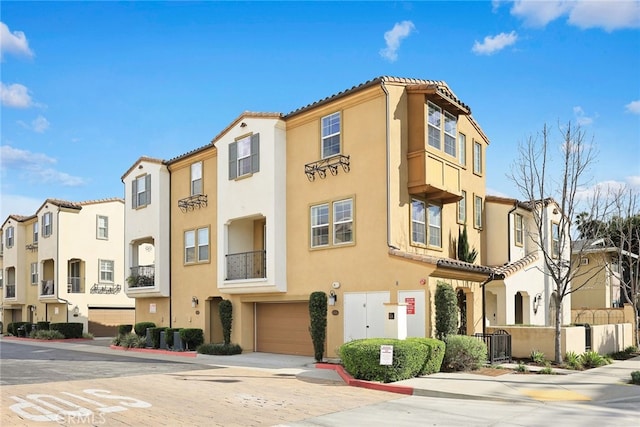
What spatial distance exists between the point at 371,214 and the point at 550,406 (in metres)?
8.76

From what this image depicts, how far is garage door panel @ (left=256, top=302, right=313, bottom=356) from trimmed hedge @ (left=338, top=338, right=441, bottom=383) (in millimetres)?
6554

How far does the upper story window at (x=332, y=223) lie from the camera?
19.8 m

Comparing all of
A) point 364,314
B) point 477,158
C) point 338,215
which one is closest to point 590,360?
point 364,314

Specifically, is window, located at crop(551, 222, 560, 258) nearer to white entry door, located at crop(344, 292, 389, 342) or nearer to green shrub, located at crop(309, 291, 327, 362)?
white entry door, located at crop(344, 292, 389, 342)

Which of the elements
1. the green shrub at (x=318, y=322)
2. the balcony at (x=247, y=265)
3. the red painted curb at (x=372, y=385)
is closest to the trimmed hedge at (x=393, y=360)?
the red painted curb at (x=372, y=385)

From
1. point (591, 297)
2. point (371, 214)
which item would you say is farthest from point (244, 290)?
point (591, 297)

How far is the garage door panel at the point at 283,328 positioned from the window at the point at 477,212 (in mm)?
8039

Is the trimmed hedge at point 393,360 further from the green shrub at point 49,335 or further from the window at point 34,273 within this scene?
the window at point 34,273

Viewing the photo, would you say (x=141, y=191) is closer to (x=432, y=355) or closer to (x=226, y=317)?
(x=226, y=317)

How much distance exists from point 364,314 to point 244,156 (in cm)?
849

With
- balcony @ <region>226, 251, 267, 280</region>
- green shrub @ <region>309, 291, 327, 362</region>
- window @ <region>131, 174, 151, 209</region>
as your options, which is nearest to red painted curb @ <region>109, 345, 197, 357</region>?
balcony @ <region>226, 251, 267, 280</region>

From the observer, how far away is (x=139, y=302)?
30.5 m

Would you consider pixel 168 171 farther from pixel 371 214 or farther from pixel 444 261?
pixel 444 261

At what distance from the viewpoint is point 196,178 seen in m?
26.9
